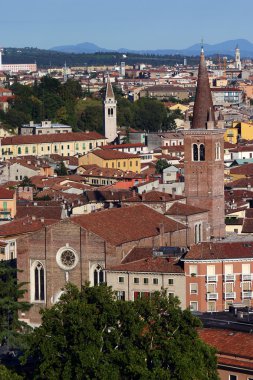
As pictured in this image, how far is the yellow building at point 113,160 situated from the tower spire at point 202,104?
103 ft

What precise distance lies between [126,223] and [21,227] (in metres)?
5.97

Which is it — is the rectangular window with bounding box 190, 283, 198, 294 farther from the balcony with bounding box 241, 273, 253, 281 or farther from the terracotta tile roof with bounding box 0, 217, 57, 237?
the terracotta tile roof with bounding box 0, 217, 57, 237

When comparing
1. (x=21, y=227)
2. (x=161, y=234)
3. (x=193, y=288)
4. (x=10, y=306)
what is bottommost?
(x=193, y=288)

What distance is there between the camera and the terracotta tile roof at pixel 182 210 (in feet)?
165

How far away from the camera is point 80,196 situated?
2576 inches

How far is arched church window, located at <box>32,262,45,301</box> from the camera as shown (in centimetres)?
4606

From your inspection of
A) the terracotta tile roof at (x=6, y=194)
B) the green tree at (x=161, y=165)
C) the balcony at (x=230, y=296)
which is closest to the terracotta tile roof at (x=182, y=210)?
the balcony at (x=230, y=296)

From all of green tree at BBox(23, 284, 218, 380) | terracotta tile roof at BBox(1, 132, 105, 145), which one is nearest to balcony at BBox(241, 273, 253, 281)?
green tree at BBox(23, 284, 218, 380)

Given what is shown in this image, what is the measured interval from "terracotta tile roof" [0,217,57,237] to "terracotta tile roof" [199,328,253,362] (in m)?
17.8

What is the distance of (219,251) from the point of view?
44219 millimetres

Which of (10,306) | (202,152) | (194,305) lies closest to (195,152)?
(202,152)

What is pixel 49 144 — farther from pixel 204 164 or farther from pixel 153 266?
pixel 153 266

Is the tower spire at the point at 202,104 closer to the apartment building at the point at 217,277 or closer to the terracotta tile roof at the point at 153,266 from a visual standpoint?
the apartment building at the point at 217,277

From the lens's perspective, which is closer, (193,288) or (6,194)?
(193,288)
